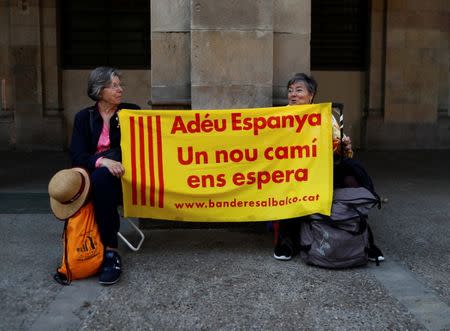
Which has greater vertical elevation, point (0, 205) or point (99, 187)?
point (99, 187)

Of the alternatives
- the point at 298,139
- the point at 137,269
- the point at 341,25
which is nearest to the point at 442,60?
the point at 341,25

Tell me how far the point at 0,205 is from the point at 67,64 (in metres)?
5.92

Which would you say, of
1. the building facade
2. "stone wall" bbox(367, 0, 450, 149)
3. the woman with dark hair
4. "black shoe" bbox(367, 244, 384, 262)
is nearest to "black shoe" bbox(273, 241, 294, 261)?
the woman with dark hair

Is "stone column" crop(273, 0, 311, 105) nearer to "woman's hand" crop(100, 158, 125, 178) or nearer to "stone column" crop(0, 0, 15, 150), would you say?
"woman's hand" crop(100, 158, 125, 178)

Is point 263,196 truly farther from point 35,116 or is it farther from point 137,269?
point 35,116

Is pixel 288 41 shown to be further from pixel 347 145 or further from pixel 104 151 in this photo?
pixel 104 151

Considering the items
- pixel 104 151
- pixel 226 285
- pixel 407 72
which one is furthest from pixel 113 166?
pixel 407 72

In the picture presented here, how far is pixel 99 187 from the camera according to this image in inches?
176

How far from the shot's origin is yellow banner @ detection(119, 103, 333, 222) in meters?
4.86

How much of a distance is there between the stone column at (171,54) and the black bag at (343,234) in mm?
1852

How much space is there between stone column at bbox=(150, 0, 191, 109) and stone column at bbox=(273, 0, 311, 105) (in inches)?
32.1

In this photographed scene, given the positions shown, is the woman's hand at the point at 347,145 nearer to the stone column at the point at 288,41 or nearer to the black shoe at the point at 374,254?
the black shoe at the point at 374,254

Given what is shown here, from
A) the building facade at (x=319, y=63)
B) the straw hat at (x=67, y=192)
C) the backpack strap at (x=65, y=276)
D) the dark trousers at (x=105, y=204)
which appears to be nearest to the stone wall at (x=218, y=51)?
the dark trousers at (x=105, y=204)

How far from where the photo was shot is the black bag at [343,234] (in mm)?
4508
